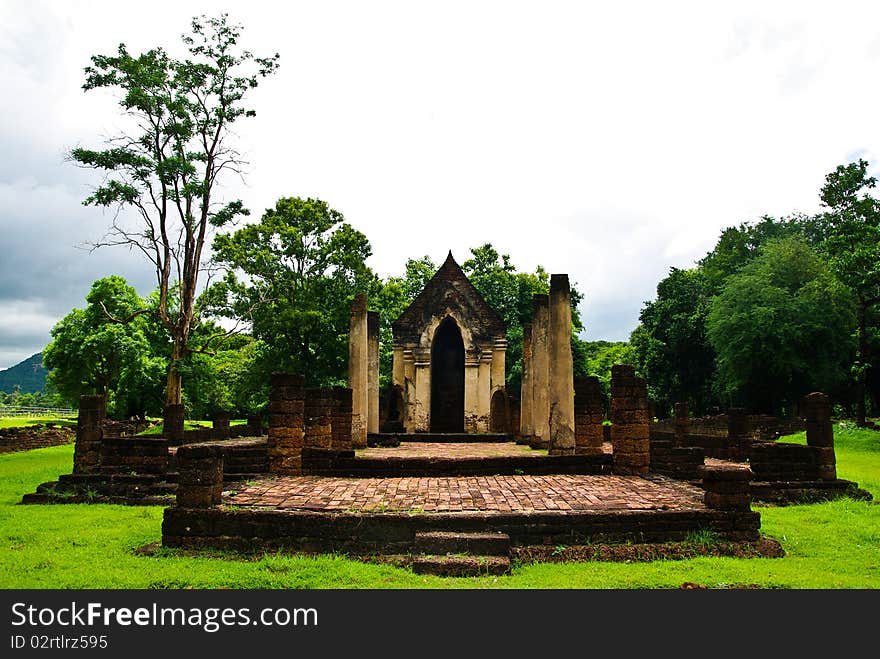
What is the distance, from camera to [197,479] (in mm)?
7930

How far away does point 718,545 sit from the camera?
292 inches

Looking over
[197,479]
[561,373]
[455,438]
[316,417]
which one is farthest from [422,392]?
[197,479]

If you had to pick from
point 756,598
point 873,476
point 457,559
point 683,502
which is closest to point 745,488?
point 683,502

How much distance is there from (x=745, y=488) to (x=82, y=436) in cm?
1295

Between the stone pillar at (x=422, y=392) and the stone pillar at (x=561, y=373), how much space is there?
382 inches

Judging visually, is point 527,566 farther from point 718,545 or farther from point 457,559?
point 718,545

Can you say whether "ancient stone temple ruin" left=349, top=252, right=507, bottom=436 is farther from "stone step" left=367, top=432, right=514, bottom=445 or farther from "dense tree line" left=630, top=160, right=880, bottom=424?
"dense tree line" left=630, top=160, right=880, bottom=424

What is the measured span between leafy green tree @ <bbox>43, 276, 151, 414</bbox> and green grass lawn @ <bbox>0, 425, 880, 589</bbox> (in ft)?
75.7

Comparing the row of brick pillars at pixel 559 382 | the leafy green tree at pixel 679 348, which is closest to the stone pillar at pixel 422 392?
the row of brick pillars at pixel 559 382

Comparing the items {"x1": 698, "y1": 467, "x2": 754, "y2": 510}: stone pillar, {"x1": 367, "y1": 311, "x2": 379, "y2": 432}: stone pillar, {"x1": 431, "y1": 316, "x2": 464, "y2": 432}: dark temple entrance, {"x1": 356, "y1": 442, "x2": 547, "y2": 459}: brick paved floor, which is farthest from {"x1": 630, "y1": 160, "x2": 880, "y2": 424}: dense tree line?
{"x1": 698, "y1": 467, "x2": 754, "y2": 510}: stone pillar

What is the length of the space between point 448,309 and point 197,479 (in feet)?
53.4

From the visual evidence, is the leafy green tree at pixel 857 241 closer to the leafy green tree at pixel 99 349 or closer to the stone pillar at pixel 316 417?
the stone pillar at pixel 316 417

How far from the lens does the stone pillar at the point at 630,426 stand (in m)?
11.3

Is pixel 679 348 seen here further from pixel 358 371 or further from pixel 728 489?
pixel 728 489
